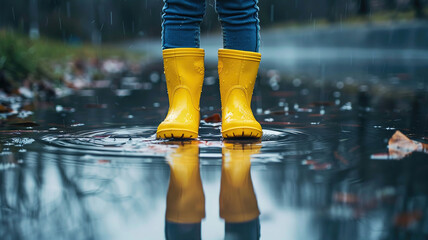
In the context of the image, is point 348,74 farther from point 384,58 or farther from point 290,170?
point 290,170

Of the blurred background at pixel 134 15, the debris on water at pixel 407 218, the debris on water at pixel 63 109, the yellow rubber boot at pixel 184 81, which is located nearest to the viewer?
the debris on water at pixel 407 218

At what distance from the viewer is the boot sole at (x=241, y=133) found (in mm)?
3029

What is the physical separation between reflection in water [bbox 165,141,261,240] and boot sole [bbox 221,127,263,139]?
0.99ft

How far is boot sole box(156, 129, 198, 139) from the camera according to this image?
3.02m

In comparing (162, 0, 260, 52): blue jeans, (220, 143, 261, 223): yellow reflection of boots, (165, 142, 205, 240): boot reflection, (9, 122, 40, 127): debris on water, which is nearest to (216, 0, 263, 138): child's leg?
(162, 0, 260, 52): blue jeans

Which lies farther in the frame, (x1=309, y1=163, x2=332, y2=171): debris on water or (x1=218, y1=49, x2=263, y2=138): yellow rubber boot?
(x1=218, y1=49, x2=263, y2=138): yellow rubber boot

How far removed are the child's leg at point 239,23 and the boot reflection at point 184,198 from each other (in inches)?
32.8

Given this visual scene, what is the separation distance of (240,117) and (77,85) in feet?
15.0

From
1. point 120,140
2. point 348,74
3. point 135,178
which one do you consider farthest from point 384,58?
point 135,178

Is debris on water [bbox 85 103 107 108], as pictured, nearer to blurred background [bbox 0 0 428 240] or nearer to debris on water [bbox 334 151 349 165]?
blurred background [bbox 0 0 428 240]

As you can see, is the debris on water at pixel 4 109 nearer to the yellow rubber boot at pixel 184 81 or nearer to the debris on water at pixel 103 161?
the yellow rubber boot at pixel 184 81

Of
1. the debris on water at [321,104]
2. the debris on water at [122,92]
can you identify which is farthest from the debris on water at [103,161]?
the debris on water at [122,92]

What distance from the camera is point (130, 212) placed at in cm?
178

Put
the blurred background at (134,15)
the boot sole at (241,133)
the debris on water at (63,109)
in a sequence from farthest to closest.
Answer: the blurred background at (134,15), the debris on water at (63,109), the boot sole at (241,133)
